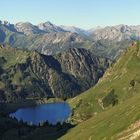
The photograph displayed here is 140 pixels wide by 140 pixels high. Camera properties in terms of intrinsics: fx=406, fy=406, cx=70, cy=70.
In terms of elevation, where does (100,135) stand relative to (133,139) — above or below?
below

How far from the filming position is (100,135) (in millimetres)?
194750

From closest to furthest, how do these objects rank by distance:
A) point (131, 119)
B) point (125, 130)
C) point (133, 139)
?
point (133, 139)
point (125, 130)
point (131, 119)

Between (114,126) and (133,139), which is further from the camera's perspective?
(114,126)

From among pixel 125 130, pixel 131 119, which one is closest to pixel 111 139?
pixel 125 130

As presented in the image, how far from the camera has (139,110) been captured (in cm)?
19675

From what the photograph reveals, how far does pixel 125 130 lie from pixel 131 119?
49.1ft

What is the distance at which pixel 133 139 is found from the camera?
14675cm

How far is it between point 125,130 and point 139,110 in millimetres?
24136

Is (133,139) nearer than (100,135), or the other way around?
(133,139)

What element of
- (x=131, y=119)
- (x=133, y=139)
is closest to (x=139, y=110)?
(x=131, y=119)

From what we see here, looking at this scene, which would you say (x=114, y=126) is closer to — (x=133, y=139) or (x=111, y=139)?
(x=111, y=139)

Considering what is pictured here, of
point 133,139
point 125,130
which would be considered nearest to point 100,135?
point 125,130

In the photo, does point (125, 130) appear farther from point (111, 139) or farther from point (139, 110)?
point (139, 110)

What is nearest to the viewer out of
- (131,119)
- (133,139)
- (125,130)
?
(133,139)
